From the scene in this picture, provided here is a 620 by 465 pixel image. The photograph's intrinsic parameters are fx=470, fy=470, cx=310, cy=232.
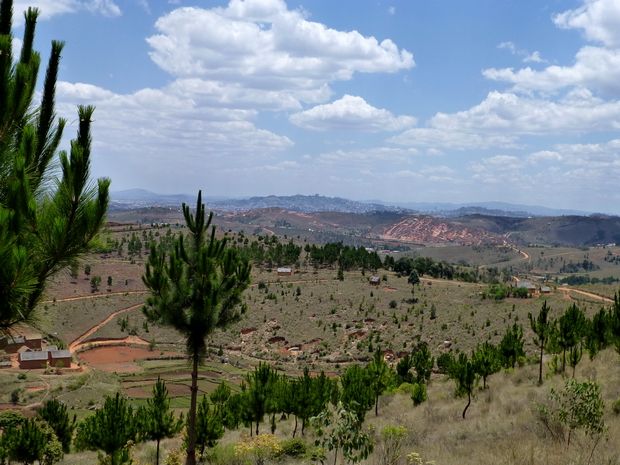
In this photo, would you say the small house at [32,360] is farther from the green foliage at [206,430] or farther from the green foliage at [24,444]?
the green foliage at [206,430]

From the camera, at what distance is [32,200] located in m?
6.96

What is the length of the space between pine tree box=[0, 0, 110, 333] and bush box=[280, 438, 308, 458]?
1203 cm

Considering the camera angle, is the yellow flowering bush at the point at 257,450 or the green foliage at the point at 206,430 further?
the green foliage at the point at 206,430

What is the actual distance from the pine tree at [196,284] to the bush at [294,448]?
7.00 metres

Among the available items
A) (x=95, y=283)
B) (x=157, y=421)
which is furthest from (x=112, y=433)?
(x=95, y=283)

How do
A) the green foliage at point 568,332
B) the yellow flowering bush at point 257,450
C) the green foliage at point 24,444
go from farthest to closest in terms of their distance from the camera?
the green foliage at point 568,332, the green foliage at point 24,444, the yellow flowering bush at point 257,450

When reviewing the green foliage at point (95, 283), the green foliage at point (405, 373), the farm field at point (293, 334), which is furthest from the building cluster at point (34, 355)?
the green foliage at point (405, 373)

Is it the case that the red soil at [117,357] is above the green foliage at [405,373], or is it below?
below

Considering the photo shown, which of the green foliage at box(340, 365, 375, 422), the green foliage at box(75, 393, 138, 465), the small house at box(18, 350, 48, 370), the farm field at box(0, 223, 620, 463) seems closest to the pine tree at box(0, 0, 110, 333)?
the green foliage at box(75, 393, 138, 465)

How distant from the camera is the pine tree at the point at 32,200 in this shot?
6848 mm

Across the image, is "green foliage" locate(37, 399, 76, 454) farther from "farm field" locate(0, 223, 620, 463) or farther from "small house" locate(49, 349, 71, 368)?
"small house" locate(49, 349, 71, 368)

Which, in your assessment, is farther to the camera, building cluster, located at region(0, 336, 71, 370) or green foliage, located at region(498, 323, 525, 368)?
building cluster, located at region(0, 336, 71, 370)

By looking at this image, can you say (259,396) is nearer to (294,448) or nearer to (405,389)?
(294,448)

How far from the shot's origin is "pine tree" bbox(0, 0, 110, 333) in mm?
6848
